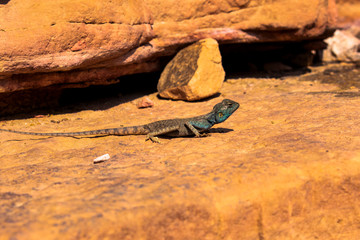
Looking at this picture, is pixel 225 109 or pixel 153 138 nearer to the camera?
pixel 225 109

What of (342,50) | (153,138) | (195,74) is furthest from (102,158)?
(342,50)

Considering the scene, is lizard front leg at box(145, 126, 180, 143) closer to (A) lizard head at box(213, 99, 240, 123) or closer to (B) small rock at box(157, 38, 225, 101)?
(A) lizard head at box(213, 99, 240, 123)

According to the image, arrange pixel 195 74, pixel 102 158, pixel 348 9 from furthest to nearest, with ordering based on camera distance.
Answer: pixel 348 9, pixel 195 74, pixel 102 158

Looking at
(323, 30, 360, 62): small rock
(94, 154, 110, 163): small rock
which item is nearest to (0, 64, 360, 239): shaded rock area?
(94, 154, 110, 163): small rock

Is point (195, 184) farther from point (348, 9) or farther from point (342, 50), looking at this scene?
point (348, 9)

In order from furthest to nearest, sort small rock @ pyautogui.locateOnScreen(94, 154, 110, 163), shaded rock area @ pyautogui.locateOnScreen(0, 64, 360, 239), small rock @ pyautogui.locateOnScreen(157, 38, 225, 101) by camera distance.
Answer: small rock @ pyautogui.locateOnScreen(157, 38, 225, 101) → small rock @ pyautogui.locateOnScreen(94, 154, 110, 163) → shaded rock area @ pyautogui.locateOnScreen(0, 64, 360, 239)

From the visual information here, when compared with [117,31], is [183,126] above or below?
below

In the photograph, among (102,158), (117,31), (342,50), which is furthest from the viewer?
(342,50)
